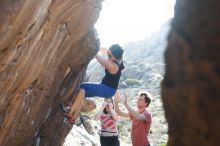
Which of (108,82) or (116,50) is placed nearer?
(116,50)

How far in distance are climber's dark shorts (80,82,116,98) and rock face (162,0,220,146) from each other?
8.09 meters

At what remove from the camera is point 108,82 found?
40.8ft

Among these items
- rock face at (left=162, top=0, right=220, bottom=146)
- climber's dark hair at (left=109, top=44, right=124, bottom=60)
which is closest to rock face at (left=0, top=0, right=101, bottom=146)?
climber's dark hair at (left=109, top=44, right=124, bottom=60)

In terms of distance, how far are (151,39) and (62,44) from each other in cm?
8809

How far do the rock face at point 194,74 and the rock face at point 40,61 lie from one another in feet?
17.6

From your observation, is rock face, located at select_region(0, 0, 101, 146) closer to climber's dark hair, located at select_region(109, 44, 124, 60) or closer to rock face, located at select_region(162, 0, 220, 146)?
climber's dark hair, located at select_region(109, 44, 124, 60)

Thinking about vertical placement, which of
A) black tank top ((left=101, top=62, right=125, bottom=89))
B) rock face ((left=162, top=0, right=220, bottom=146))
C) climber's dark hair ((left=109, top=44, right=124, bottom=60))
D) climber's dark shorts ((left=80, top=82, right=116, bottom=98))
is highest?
climber's dark hair ((left=109, top=44, right=124, bottom=60))

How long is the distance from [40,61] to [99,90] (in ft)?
6.80

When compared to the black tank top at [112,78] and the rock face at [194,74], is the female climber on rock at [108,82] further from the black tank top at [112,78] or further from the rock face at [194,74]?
the rock face at [194,74]

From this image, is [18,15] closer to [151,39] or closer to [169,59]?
[169,59]

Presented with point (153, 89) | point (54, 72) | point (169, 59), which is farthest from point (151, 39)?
point (169, 59)

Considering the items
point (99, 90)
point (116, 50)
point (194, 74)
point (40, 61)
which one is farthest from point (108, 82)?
point (194, 74)

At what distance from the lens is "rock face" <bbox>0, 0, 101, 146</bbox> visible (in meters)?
8.97

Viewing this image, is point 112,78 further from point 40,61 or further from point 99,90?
point 40,61
